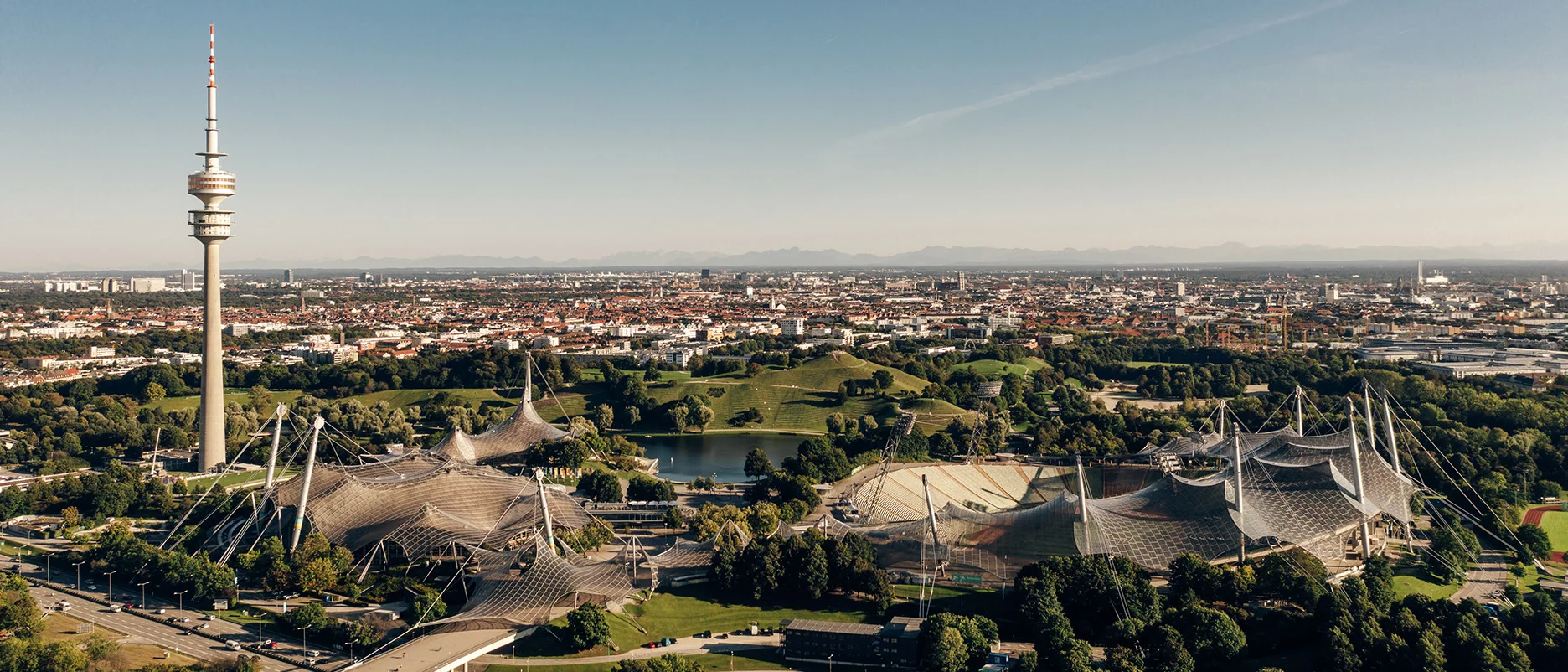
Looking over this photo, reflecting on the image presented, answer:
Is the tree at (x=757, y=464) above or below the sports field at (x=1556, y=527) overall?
above

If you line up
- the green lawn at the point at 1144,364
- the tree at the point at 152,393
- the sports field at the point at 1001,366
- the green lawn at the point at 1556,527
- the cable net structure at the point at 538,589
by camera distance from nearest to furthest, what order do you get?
the cable net structure at the point at 538,589
the green lawn at the point at 1556,527
the tree at the point at 152,393
the sports field at the point at 1001,366
the green lawn at the point at 1144,364

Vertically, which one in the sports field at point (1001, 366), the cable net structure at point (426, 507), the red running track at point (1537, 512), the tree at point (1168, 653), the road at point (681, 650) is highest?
the sports field at point (1001, 366)

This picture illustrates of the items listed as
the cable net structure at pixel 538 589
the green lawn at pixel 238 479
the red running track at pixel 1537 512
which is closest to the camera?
the cable net structure at pixel 538 589

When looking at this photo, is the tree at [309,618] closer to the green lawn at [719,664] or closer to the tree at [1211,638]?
the green lawn at [719,664]

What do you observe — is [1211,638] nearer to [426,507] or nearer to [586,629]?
[586,629]

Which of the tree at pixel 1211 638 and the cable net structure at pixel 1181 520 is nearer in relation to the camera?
the tree at pixel 1211 638

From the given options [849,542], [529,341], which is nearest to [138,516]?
[849,542]

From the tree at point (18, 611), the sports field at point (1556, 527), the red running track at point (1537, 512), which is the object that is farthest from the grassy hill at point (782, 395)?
the tree at point (18, 611)

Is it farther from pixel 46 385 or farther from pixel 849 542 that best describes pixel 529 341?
pixel 849 542
